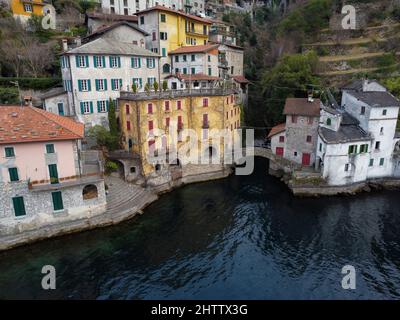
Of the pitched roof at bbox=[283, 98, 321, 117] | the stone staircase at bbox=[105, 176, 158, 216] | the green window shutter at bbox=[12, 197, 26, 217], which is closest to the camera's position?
the green window shutter at bbox=[12, 197, 26, 217]

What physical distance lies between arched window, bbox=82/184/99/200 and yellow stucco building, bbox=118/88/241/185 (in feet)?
28.3

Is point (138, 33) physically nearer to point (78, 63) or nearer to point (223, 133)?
point (78, 63)

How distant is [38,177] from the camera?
30.1m

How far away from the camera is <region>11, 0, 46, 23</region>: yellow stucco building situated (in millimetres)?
59562

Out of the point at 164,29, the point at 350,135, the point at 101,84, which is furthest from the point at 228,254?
the point at 164,29

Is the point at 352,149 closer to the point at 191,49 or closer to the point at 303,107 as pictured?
the point at 303,107

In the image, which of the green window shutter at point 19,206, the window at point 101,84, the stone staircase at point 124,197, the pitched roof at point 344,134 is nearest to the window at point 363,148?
the pitched roof at point 344,134

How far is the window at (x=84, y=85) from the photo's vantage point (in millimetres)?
40375

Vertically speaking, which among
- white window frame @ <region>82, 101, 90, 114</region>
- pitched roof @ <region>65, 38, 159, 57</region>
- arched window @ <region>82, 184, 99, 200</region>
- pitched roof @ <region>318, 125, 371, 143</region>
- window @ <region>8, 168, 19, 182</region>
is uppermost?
pitched roof @ <region>65, 38, 159, 57</region>

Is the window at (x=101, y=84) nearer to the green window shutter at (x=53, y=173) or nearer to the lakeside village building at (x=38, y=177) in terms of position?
the lakeside village building at (x=38, y=177)

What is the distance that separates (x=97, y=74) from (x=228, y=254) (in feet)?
98.5

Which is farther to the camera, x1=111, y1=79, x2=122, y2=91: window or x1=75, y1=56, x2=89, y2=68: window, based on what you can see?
x1=111, y1=79, x2=122, y2=91: window

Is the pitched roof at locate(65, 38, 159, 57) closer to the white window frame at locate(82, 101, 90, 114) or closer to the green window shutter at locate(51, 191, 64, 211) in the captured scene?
the white window frame at locate(82, 101, 90, 114)

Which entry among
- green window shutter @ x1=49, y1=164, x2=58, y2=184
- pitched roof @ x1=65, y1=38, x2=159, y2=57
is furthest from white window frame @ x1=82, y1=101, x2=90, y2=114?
green window shutter @ x1=49, y1=164, x2=58, y2=184
